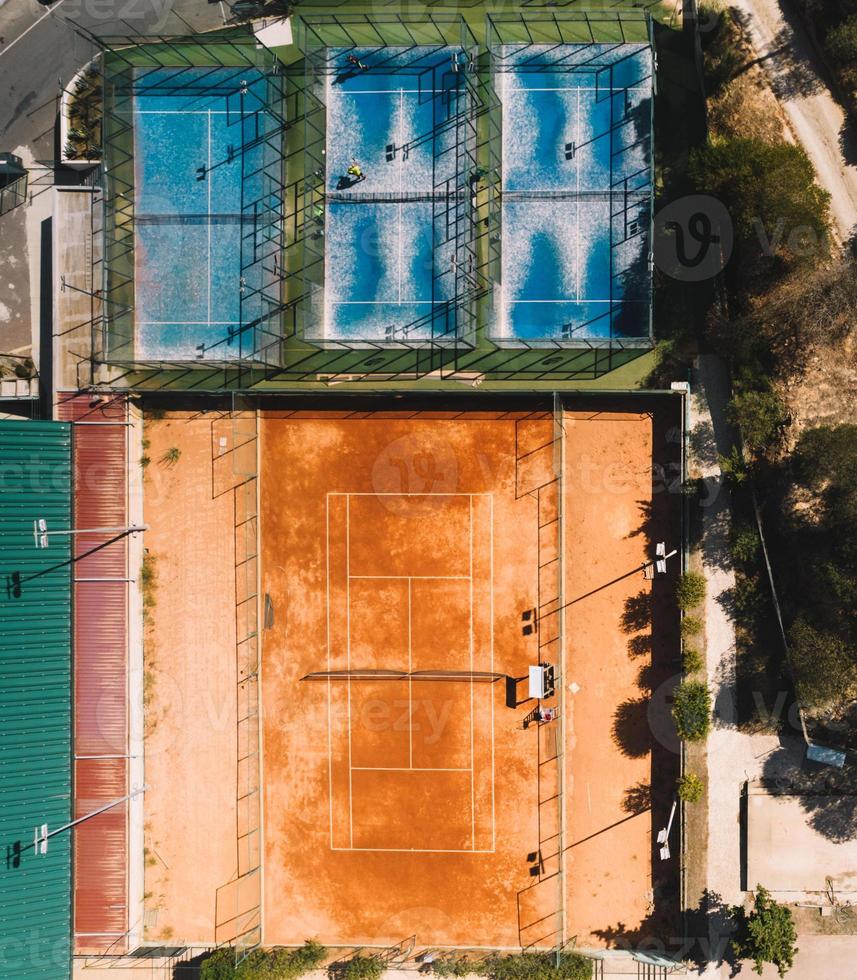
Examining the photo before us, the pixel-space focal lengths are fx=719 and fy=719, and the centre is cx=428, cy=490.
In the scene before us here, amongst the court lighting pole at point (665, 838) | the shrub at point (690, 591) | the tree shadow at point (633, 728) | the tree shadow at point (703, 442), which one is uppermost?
the tree shadow at point (703, 442)

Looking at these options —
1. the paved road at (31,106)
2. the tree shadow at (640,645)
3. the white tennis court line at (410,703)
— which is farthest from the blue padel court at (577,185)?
the paved road at (31,106)

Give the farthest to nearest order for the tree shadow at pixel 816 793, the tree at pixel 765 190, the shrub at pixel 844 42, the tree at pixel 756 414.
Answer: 1. the tree shadow at pixel 816 793
2. the tree at pixel 756 414
3. the shrub at pixel 844 42
4. the tree at pixel 765 190

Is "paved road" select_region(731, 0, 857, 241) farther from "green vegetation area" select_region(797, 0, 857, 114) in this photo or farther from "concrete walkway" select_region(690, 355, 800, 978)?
"concrete walkway" select_region(690, 355, 800, 978)

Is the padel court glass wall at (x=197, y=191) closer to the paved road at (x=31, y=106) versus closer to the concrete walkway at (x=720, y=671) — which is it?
the paved road at (x=31, y=106)

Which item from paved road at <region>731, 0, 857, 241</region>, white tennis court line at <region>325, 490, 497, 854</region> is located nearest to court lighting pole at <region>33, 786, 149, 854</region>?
white tennis court line at <region>325, 490, 497, 854</region>

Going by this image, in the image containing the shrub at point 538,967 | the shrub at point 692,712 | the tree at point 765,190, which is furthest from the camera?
the shrub at point 538,967

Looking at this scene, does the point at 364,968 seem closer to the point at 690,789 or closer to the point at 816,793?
the point at 690,789

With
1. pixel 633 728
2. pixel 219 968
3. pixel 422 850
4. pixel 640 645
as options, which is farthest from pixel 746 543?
pixel 219 968

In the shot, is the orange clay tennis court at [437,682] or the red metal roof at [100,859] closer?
the orange clay tennis court at [437,682]
